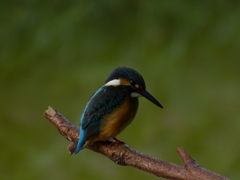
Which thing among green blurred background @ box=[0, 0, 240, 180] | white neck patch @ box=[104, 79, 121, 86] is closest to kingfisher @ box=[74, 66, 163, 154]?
Answer: white neck patch @ box=[104, 79, 121, 86]

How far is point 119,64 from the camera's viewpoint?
10.3 feet

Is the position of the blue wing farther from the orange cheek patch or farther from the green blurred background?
the green blurred background

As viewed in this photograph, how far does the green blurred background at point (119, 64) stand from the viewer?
2.91 m

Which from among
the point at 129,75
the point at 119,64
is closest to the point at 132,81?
the point at 129,75

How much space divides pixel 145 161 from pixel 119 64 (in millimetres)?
1956

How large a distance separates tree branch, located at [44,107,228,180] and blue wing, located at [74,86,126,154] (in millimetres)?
71

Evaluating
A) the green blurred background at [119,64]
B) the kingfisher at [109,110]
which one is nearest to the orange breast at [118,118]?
the kingfisher at [109,110]

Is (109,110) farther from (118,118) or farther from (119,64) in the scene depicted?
(119,64)

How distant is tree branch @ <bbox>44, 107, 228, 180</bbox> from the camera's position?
46.4 inches

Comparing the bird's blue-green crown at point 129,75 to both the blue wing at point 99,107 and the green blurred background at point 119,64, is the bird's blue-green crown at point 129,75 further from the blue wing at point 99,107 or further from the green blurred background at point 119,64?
the green blurred background at point 119,64

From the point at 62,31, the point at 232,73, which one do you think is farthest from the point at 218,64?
the point at 62,31

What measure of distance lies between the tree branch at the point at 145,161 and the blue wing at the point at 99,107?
0.07 meters

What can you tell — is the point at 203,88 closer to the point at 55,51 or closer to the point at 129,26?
the point at 129,26

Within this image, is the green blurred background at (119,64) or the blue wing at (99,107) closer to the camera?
the blue wing at (99,107)
